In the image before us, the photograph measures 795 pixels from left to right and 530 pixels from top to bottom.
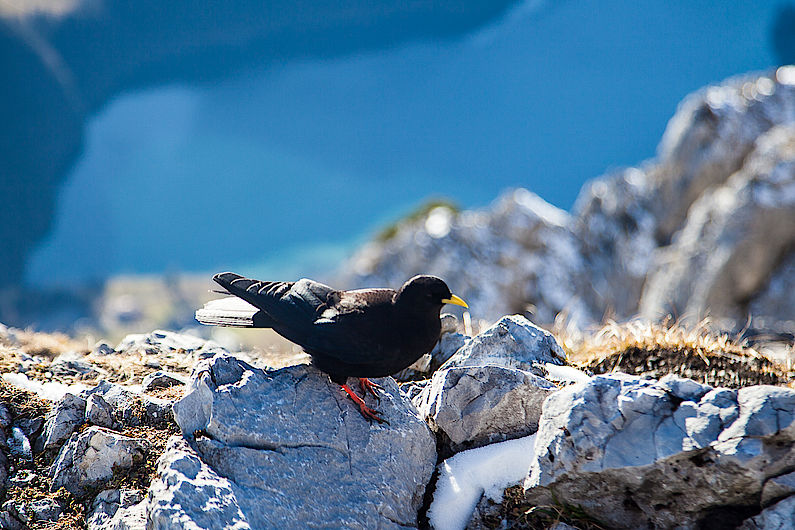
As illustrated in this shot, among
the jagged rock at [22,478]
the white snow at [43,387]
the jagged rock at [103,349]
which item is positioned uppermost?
the jagged rock at [103,349]

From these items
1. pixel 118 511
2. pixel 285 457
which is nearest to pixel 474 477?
pixel 285 457

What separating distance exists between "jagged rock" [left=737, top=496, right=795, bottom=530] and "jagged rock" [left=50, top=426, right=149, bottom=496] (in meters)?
4.19

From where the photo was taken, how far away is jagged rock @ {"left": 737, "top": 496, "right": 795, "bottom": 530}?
11.7ft

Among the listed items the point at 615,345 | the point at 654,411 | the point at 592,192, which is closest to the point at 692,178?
the point at 592,192

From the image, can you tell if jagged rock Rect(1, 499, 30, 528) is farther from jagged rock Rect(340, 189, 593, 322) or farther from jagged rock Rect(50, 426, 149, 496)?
jagged rock Rect(340, 189, 593, 322)

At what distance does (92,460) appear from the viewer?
4.67m

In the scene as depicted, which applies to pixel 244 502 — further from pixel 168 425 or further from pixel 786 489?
pixel 786 489

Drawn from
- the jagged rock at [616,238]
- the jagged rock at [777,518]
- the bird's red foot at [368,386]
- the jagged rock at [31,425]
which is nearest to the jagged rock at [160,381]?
the jagged rock at [31,425]

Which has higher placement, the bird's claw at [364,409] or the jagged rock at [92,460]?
the bird's claw at [364,409]

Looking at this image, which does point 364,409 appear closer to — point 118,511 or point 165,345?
point 118,511

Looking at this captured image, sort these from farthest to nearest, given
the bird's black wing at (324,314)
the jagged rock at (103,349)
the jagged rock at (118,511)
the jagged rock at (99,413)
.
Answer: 1. the jagged rock at (103,349)
2. the jagged rock at (99,413)
3. the bird's black wing at (324,314)
4. the jagged rock at (118,511)

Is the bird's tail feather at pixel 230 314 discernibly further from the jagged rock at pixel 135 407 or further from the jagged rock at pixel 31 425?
the jagged rock at pixel 31 425

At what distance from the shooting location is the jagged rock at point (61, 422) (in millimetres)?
4953

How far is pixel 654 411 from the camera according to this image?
4.05 m
